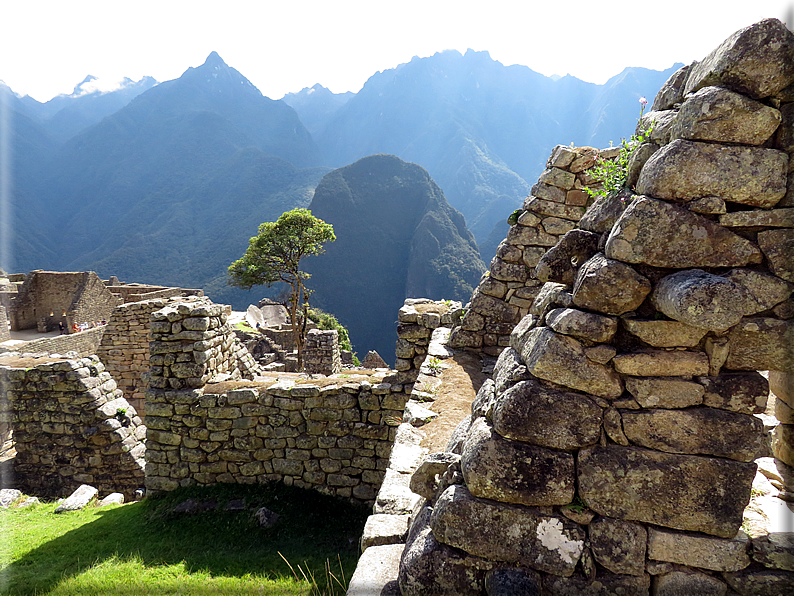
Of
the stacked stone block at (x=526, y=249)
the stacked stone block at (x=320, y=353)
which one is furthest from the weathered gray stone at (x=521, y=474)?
the stacked stone block at (x=320, y=353)

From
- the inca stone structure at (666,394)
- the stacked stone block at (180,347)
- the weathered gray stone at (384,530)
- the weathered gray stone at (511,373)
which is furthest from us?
the stacked stone block at (180,347)

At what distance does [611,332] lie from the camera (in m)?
2.15

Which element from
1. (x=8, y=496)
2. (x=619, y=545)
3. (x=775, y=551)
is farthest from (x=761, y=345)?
(x=8, y=496)

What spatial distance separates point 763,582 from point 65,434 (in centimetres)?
1035

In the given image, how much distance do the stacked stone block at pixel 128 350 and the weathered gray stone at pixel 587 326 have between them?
13624mm

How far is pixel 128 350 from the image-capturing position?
12836 mm

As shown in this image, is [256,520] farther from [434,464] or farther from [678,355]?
[678,355]

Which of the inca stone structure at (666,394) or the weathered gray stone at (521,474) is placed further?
the weathered gray stone at (521,474)

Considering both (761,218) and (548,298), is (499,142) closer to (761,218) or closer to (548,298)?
(548,298)

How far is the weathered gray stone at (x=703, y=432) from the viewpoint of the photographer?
2.04m

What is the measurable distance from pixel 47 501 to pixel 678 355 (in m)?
10.6

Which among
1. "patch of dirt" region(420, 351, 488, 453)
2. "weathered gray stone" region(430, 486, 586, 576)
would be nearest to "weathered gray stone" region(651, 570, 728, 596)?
"weathered gray stone" region(430, 486, 586, 576)

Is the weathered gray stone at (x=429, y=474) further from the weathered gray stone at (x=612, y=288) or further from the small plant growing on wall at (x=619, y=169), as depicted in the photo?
the small plant growing on wall at (x=619, y=169)

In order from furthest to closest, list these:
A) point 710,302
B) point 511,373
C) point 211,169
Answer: point 211,169, point 511,373, point 710,302
